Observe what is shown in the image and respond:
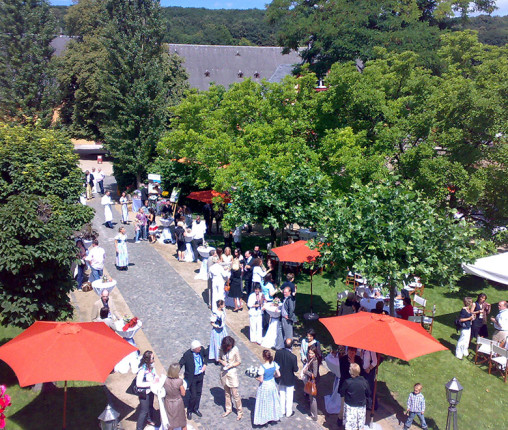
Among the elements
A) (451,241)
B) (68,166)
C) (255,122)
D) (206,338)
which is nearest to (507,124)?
(451,241)

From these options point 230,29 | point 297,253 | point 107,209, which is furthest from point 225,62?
point 230,29

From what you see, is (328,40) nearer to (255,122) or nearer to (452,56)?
(452,56)

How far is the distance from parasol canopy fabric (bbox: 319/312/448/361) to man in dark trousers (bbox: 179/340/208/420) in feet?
7.78

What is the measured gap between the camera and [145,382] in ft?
27.0

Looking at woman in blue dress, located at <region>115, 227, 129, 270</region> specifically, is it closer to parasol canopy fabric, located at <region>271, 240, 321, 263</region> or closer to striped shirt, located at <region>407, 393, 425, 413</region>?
parasol canopy fabric, located at <region>271, 240, 321, 263</region>

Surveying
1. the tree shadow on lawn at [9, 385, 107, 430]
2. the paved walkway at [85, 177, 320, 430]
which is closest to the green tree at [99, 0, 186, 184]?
the paved walkway at [85, 177, 320, 430]

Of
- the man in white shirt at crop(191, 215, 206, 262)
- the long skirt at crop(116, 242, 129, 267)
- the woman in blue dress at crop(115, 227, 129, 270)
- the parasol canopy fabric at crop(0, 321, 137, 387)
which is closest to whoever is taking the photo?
the parasol canopy fabric at crop(0, 321, 137, 387)

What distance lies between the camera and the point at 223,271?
13.5 meters

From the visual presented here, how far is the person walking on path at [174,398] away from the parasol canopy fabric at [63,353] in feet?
2.56

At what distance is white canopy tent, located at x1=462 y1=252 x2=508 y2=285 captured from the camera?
13.4 m

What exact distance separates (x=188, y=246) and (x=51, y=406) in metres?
8.67

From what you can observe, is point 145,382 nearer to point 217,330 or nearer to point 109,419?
point 109,419

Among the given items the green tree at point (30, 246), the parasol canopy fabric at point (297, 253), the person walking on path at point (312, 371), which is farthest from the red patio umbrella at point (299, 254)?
the green tree at point (30, 246)

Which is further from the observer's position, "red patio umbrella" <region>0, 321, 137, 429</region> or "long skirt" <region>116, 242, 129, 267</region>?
"long skirt" <region>116, 242, 129, 267</region>
